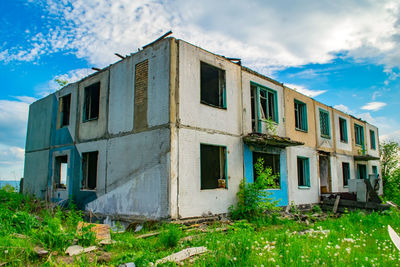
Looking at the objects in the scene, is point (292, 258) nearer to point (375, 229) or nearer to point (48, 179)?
point (375, 229)

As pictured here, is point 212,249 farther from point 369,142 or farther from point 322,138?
point 369,142

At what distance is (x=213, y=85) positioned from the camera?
36.9 ft

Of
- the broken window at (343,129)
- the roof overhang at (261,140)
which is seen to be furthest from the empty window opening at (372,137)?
the roof overhang at (261,140)

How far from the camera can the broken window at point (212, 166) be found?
9758 millimetres

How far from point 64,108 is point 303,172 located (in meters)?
12.0

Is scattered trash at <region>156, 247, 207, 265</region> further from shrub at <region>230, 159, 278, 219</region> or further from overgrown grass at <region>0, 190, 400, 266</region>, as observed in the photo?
shrub at <region>230, 159, 278, 219</region>

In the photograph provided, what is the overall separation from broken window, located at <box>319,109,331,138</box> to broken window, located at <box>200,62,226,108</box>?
798 cm

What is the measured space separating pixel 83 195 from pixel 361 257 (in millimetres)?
9662

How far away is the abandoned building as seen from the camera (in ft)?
29.2

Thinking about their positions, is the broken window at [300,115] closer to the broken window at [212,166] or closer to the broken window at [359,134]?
the broken window at [212,166]

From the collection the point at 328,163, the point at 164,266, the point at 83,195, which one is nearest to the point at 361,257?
the point at 164,266

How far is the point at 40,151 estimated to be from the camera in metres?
14.7

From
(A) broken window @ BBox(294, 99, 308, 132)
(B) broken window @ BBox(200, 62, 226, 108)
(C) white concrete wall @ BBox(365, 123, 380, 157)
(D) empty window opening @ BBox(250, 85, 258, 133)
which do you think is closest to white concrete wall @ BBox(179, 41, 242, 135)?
(B) broken window @ BBox(200, 62, 226, 108)

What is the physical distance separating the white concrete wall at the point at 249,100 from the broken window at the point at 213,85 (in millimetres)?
1115
